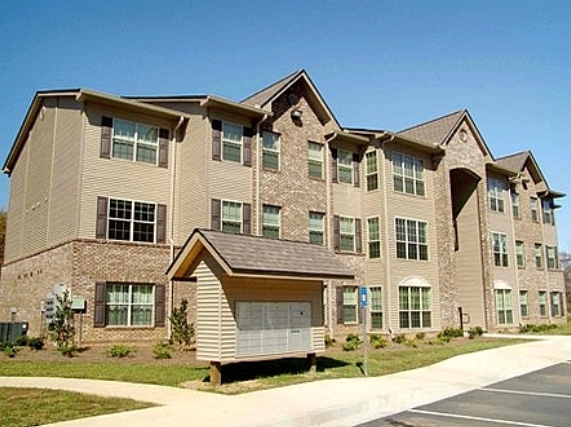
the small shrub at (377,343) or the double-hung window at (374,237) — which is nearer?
the small shrub at (377,343)

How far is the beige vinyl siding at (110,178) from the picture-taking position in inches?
796

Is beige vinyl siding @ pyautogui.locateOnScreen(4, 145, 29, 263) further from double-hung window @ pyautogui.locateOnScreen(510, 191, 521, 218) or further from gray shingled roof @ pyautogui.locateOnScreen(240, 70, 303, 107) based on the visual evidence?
double-hung window @ pyautogui.locateOnScreen(510, 191, 521, 218)

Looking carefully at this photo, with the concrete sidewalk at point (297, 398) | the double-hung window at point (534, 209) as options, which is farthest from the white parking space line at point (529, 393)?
the double-hung window at point (534, 209)

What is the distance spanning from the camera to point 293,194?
2483cm

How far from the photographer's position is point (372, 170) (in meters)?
27.5

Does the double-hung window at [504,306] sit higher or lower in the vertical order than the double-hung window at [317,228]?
lower

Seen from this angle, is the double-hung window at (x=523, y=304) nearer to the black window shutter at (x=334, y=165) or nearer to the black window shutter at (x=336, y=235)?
the black window shutter at (x=336, y=235)

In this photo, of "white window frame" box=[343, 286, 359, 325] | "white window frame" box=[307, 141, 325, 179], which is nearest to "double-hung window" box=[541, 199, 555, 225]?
"white window frame" box=[343, 286, 359, 325]

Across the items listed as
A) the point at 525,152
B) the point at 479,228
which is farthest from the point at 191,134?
the point at 525,152

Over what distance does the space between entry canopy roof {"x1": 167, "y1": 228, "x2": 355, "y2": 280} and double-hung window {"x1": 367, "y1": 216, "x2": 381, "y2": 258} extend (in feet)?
39.9

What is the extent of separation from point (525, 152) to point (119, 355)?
1252 inches

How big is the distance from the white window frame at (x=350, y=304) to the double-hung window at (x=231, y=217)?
6465mm

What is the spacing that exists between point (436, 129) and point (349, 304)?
11.8 m

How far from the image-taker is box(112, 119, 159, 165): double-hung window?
21.4 meters
